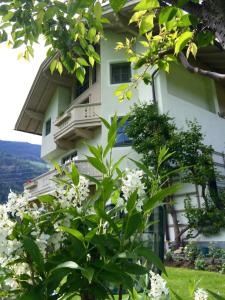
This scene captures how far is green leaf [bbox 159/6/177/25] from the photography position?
1.19 metres

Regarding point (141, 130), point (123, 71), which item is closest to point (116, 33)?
point (123, 71)

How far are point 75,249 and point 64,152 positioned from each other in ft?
60.0

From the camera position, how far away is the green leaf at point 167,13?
119 centimetres

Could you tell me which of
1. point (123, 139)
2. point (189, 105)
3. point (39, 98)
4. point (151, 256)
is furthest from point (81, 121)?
point (151, 256)

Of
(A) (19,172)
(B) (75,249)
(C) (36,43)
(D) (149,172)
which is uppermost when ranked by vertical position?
(A) (19,172)

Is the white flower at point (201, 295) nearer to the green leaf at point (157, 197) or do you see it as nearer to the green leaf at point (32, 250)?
the green leaf at point (157, 197)

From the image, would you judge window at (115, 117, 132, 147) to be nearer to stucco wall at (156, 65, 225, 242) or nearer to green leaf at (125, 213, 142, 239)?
stucco wall at (156, 65, 225, 242)

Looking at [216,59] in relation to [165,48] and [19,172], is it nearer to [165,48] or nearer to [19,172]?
[165,48]

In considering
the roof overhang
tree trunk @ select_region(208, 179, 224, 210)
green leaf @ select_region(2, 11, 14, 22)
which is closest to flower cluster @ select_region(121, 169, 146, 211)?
green leaf @ select_region(2, 11, 14, 22)

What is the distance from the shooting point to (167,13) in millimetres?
1196

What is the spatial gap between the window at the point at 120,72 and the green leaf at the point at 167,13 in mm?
14382

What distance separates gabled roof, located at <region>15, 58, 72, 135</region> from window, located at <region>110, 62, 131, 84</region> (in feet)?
12.8

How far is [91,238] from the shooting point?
86cm

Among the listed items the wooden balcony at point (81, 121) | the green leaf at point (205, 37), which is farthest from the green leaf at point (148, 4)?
the wooden balcony at point (81, 121)
